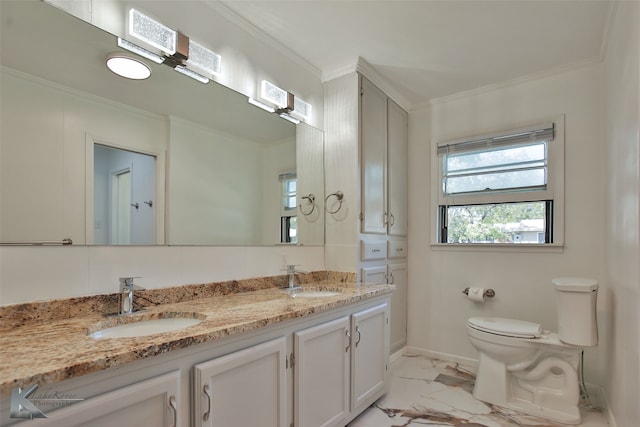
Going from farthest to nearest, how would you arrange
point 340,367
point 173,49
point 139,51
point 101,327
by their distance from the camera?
1. point 340,367
2. point 173,49
3. point 139,51
4. point 101,327

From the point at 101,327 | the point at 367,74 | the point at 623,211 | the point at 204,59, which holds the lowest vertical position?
the point at 101,327

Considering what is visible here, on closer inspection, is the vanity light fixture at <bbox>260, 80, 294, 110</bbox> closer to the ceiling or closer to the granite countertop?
the ceiling

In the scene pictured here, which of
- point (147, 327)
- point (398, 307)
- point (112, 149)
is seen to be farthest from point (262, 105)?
point (398, 307)

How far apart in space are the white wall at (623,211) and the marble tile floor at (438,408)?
1.66 ft

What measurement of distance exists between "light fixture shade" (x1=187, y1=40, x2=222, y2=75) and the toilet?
2358 millimetres

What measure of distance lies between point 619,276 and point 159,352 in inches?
86.8

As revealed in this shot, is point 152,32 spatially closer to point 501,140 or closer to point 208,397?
point 208,397

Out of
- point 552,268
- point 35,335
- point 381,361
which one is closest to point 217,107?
point 35,335

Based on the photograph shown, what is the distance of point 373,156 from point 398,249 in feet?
2.95

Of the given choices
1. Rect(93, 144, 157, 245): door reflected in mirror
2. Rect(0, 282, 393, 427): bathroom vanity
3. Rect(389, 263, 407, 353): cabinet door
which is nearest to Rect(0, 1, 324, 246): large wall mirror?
Rect(93, 144, 157, 245): door reflected in mirror

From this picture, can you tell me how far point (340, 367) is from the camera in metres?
1.79

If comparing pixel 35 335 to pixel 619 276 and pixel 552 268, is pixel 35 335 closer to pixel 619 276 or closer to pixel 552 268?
pixel 619 276

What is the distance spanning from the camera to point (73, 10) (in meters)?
1.38

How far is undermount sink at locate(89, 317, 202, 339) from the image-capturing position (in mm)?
1244
